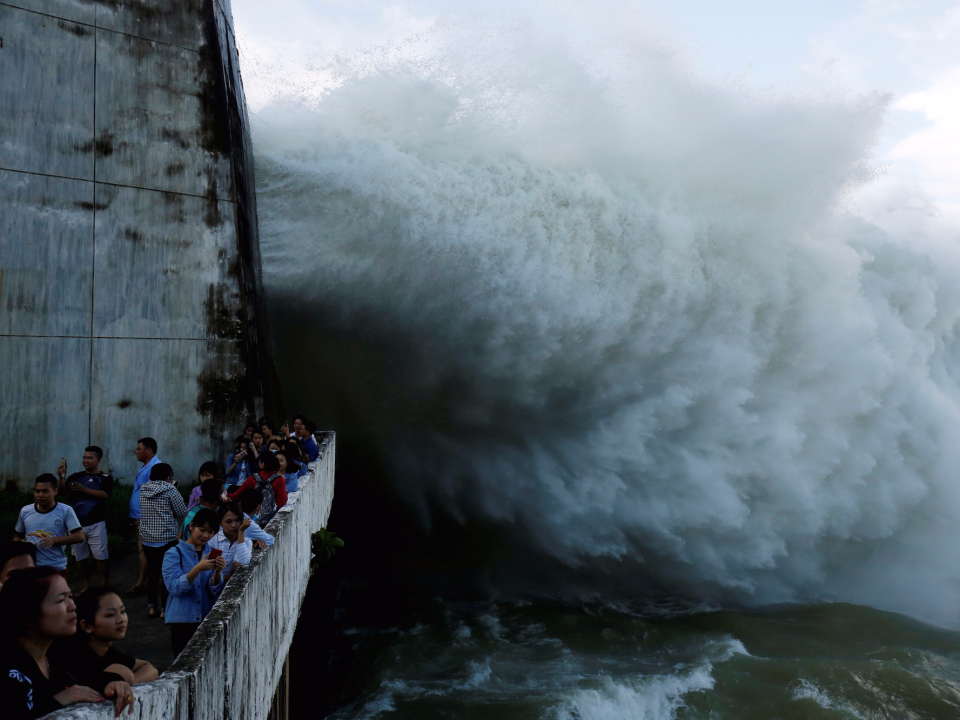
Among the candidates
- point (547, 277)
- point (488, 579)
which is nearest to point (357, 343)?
point (547, 277)

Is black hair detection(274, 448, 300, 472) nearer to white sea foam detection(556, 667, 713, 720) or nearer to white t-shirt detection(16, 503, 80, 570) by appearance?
white t-shirt detection(16, 503, 80, 570)

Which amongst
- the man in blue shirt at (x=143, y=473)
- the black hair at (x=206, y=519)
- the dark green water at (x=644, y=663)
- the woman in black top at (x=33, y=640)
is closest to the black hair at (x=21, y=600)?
the woman in black top at (x=33, y=640)

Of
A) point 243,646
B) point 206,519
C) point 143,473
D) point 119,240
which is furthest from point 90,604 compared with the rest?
point 119,240

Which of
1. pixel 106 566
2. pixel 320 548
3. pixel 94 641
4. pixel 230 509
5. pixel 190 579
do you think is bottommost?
pixel 320 548

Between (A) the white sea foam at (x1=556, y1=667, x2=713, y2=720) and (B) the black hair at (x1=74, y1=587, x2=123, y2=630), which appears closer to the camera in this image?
(B) the black hair at (x1=74, y1=587, x2=123, y2=630)

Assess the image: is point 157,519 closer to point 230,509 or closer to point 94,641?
point 230,509

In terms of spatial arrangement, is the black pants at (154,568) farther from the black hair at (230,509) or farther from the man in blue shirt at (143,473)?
the black hair at (230,509)

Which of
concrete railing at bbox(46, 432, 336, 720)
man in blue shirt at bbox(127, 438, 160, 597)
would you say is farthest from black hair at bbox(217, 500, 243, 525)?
man in blue shirt at bbox(127, 438, 160, 597)
